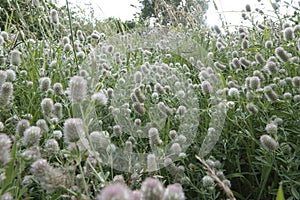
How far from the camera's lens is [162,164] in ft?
4.62

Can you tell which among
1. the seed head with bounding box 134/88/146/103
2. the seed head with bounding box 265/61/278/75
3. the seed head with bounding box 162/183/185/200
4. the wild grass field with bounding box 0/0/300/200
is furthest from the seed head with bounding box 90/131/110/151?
the seed head with bounding box 265/61/278/75

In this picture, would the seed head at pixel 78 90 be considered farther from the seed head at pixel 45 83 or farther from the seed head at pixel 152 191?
the seed head at pixel 45 83

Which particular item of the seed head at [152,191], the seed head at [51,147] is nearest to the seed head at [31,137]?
the seed head at [51,147]

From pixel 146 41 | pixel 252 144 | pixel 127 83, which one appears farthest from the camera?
pixel 146 41

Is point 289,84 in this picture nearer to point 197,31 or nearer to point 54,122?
point 54,122

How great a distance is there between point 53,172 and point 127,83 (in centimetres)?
167

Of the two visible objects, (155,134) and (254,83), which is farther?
(254,83)

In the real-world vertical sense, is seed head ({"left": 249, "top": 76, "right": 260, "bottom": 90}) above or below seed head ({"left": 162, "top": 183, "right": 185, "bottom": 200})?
below

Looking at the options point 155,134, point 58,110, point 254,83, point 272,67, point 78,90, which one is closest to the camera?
point 78,90

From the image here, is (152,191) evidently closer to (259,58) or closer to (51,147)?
(51,147)

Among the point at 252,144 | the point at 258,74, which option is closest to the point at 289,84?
the point at 258,74

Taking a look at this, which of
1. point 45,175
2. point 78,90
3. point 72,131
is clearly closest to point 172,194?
point 45,175

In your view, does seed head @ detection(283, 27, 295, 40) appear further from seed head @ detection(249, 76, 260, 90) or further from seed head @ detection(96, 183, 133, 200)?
seed head @ detection(96, 183, 133, 200)

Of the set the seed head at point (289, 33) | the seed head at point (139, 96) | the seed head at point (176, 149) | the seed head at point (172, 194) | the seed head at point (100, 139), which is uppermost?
the seed head at point (289, 33)
